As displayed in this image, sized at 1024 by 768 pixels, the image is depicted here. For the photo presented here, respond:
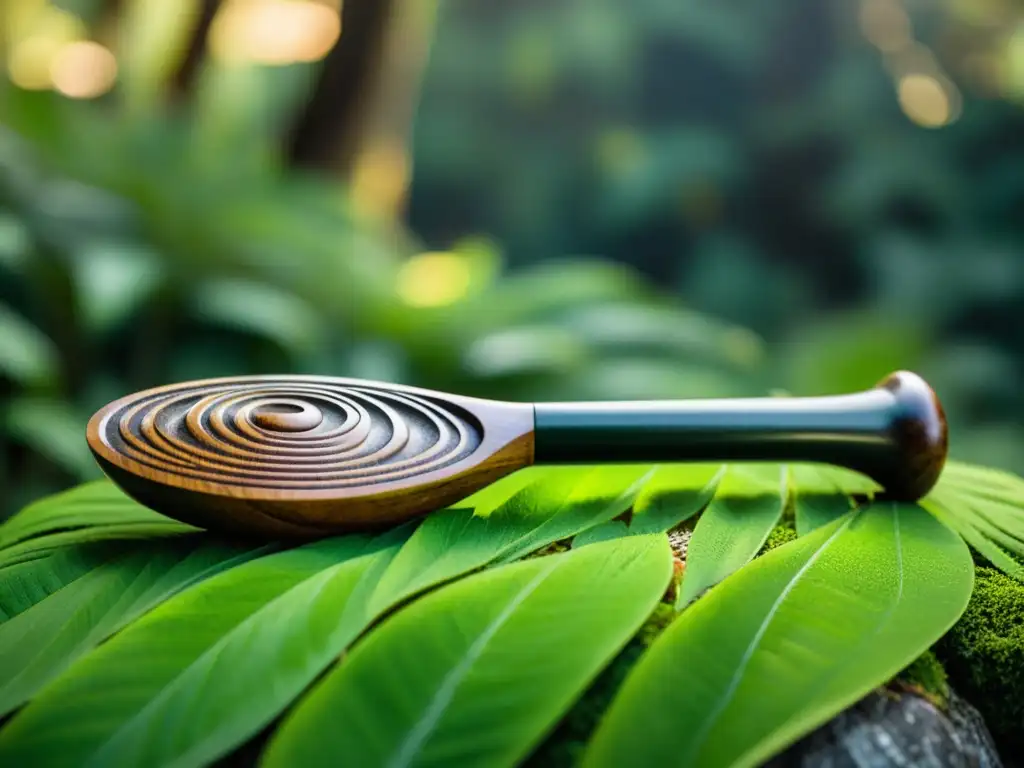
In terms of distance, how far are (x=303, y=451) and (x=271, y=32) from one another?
5.06 meters

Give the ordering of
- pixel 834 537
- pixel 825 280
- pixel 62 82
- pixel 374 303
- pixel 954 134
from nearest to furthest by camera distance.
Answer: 1. pixel 834 537
2. pixel 374 303
3. pixel 62 82
4. pixel 954 134
5. pixel 825 280

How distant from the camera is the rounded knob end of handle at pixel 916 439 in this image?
38.0 inches

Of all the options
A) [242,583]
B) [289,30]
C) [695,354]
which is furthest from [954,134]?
[242,583]

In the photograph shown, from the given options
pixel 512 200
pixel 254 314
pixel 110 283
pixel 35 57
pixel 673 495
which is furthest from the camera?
pixel 512 200

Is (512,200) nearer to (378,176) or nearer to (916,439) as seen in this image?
(378,176)

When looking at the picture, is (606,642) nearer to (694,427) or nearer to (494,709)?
(494,709)

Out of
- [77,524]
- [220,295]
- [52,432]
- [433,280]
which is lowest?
[77,524]

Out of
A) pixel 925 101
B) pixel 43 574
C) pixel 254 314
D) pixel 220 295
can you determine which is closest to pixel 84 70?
pixel 220 295

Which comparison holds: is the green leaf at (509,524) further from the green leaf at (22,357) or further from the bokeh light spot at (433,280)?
the bokeh light spot at (433,280)

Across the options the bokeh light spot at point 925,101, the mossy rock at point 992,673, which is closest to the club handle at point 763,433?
the mossy rock at point 992,673

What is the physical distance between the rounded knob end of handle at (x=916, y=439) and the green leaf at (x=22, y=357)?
217cm

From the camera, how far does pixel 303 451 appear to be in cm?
89

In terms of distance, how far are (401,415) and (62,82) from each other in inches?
199

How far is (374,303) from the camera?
11.1 ft
